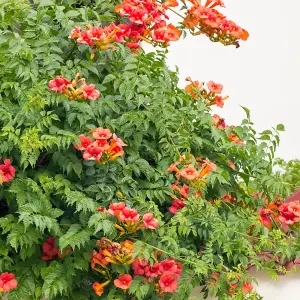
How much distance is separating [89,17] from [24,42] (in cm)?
61

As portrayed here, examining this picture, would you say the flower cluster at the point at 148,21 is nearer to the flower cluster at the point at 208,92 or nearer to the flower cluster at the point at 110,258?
the flower cluster at the point at 208,92

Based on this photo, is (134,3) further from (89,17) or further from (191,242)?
(191,242)

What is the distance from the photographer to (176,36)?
4109mm

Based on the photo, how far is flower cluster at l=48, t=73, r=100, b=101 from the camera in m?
3.64

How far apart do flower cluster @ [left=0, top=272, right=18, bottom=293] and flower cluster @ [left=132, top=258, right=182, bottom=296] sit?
54 centimetres

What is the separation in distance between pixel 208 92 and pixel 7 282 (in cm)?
162

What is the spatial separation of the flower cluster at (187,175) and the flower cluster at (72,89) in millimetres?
524

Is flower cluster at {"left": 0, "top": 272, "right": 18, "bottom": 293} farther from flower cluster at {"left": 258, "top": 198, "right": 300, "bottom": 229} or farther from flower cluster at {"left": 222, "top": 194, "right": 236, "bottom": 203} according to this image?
flower cluster at {"left": 258, "top": 198, "right": 300, "bottom": 229}

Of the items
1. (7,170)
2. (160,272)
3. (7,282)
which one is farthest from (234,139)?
(7,282)

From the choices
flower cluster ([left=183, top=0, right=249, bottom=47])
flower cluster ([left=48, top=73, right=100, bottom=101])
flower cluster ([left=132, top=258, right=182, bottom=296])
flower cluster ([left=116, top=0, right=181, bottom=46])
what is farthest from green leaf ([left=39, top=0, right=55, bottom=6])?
flower cluster ([left=132, top=258, right=182, bottom=296])

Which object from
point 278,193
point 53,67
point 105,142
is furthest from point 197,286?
point 53,67

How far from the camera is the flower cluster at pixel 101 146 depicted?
3.52 m

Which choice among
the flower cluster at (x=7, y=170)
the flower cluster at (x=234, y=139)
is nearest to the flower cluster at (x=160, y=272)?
the flower cluster at (x=7, y=170)

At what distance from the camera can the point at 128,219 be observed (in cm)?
346
